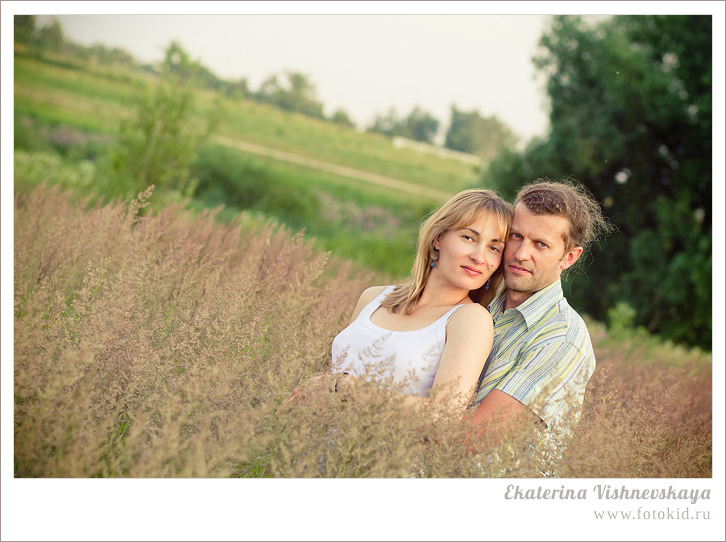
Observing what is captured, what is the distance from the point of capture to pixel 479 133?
20.8 m

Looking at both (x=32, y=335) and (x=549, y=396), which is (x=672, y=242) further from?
(x=32, y=335)

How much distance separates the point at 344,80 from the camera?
11359 millimetres

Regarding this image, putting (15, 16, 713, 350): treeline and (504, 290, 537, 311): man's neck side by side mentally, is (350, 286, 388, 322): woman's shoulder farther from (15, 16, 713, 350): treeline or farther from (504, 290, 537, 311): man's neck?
(15, 16, 713, 350): treeline

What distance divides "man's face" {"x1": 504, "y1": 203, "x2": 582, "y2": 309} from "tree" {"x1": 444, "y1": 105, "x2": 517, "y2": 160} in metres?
15.0

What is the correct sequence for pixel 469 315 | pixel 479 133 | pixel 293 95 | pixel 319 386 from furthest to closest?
pixel 479 133 < pixel 293 95 < pixel 469 315 < pixel 319 386

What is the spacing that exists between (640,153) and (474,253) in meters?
13.9

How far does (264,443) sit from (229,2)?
2.61m

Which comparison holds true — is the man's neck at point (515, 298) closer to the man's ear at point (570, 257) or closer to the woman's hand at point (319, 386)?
the man's ear at point (570, 257)

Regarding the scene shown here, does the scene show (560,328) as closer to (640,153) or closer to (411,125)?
(640,153)

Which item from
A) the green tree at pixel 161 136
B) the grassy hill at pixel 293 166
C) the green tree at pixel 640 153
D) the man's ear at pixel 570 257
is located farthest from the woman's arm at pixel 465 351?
the green tree at pixel 640 153

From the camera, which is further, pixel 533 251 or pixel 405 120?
pixel 405 120

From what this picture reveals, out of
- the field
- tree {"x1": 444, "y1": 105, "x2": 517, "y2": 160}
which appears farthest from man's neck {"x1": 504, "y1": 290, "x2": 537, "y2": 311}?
tree {"x1": 444, "y1": 105, "x2": 517, "y2": 160}

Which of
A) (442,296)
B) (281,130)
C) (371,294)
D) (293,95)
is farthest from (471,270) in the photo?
(281,130)

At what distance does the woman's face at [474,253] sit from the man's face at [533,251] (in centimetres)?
8
